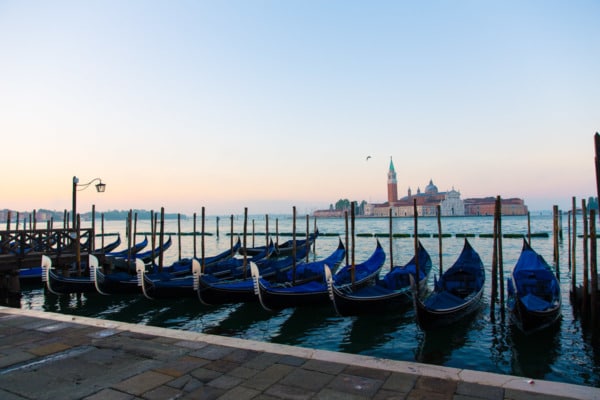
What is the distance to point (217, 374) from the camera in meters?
3.23

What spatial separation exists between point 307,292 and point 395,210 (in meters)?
115

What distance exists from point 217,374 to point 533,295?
21.7 ft

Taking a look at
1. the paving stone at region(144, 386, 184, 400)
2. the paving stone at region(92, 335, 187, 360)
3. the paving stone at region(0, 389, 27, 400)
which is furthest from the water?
the paving stone at region(0, 389, 27, 400)

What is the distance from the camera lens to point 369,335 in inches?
275

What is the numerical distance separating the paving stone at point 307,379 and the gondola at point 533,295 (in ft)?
15.7

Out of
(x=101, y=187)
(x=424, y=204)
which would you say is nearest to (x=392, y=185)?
(x=424, y=204)

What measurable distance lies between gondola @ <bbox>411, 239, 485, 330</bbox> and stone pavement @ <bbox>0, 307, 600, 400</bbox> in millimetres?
3174

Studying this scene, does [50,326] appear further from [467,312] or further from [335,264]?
[335,264]

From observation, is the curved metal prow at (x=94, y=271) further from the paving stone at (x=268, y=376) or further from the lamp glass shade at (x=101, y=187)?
the paving stone at (x=268, y=376)

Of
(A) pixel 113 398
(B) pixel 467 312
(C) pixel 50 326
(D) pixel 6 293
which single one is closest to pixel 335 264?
(B) pixel 467 312

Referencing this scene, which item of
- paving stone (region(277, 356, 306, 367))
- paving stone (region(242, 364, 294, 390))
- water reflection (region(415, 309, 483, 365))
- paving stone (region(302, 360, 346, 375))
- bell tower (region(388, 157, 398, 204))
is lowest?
water reflection (region(415, 309, 483, 365))

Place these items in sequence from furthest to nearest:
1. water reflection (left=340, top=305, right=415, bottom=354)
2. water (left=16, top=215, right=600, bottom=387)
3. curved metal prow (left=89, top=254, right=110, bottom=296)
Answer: curved metal prow (left=89, top=254, right=110, bottom=296) → water reflection (left=340, top=305, right=415, bottom=354) → water (left=16, top=215, right=600, bottom=387)

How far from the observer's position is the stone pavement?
A: 285 cm

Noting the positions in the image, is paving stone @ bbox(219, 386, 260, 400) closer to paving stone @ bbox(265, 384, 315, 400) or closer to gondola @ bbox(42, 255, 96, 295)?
paving stone @ bbox(265, 384, 315, 400)
